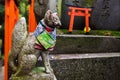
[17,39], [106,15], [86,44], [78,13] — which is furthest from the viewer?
[106,15]

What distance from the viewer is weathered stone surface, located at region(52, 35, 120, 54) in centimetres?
613

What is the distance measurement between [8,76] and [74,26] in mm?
2369

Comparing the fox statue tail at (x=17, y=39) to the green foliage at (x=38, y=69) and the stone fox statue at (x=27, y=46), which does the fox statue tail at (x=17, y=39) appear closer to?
the stone fox statue at (x=27, y=46)

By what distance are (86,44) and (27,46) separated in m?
1.98

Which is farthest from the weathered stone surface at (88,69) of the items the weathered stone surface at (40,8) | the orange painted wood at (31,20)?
the weathered stone surface at (40,8)

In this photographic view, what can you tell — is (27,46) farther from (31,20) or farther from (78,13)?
(78,13)

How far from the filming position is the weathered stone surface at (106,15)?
22.6 feet

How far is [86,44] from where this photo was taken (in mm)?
6332

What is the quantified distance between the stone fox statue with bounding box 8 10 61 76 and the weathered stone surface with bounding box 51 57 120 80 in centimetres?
105

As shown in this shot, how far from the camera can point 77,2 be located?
663 cm

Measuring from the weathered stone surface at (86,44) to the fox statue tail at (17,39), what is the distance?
1493mm

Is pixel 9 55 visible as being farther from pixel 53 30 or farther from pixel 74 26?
pixel 74 26

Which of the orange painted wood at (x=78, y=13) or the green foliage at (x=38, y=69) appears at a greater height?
the orange painted wood at (x=78, y=13)

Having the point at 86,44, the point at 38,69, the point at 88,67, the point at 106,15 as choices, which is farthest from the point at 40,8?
the point at 38,69
